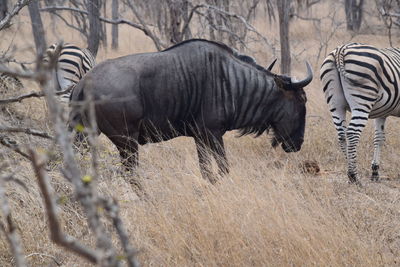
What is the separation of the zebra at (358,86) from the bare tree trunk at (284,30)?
2660 mm

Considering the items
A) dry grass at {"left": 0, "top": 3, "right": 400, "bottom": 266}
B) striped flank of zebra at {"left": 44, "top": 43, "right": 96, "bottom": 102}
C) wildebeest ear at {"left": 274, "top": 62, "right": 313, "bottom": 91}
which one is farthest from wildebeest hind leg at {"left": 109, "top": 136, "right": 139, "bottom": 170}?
striped flank of zebra at {"left": 44, "top": 43, "right": 96, "bottom": 102}

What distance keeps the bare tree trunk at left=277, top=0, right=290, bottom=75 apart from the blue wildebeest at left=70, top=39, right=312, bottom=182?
2976 mm

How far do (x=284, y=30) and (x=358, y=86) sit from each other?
10.4 ft

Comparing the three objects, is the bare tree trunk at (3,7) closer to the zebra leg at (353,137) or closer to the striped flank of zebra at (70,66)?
the striped flank of zebra at (70,66)

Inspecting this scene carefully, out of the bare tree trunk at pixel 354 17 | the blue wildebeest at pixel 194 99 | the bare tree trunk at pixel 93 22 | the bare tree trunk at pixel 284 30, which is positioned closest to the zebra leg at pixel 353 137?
the blue wildebeest at pixel 194 99

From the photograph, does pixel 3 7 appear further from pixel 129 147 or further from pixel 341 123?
pixel 341 123

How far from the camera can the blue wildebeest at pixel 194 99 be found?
17.0 feet

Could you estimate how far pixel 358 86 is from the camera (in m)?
6.05

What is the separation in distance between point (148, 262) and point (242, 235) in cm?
60

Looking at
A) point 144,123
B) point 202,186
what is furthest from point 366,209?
point 144,123

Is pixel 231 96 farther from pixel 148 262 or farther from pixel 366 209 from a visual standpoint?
pixel 148 262

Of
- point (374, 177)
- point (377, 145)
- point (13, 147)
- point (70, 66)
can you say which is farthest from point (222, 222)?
point (70, 66)

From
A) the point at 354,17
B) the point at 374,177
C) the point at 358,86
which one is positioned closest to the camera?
the point at 358,86

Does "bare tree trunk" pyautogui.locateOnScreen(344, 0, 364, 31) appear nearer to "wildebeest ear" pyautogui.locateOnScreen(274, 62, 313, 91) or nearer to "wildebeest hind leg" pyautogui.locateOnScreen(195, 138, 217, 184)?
"wildebeest ear" pyautogui.locateOnScreen(274, 62, 313, 91)
